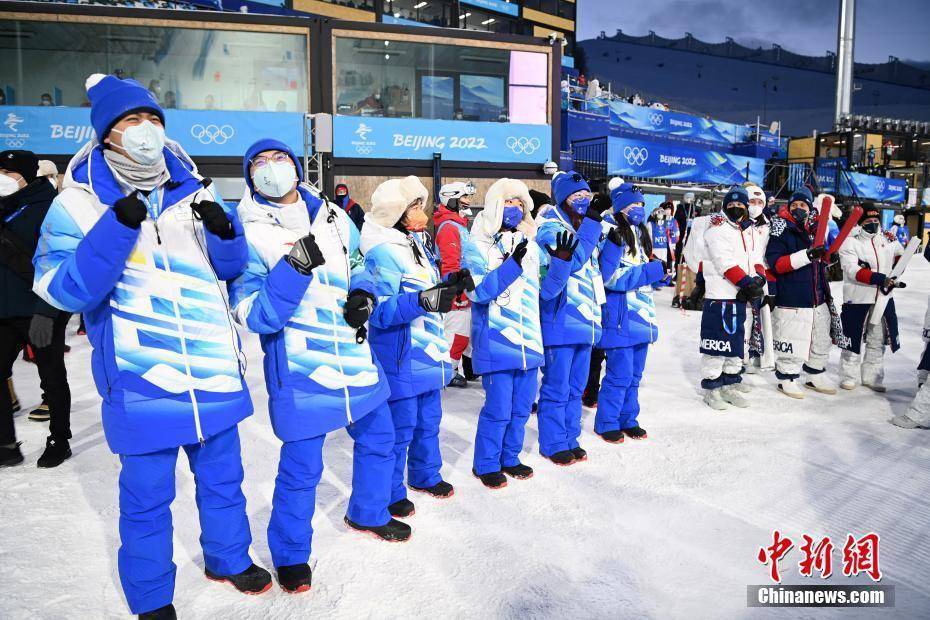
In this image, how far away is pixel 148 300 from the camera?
2.21m

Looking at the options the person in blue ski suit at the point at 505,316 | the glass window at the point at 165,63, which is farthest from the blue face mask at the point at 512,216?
the glass window at the point at 165,63

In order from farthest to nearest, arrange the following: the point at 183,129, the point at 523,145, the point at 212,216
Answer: the point at 523,145 < the point at 183,129 < the point at 212,216

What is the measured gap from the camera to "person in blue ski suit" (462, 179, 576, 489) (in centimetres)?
368

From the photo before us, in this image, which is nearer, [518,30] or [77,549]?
[77,549]

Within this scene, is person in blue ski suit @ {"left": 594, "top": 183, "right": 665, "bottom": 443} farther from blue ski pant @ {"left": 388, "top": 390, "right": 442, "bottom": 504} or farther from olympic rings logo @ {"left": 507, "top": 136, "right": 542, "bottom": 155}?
olympic rings logo @ {"left": 507, "top": 136, "right": 542, "bottom": 155}

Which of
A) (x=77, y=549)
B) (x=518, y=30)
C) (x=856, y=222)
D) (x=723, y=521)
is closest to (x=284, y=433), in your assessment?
(x=77, y=549)

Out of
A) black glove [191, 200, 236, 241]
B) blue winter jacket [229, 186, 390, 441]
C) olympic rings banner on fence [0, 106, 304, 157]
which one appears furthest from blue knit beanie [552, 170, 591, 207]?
olympic rings banner on fence [0, 106, 304, 157]

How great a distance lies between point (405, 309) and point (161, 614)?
148 cm

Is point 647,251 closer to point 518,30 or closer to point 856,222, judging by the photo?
point 856,222

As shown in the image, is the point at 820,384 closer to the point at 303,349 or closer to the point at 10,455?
the point at 303,349

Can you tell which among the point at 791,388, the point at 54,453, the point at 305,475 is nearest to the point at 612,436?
the point at 791,388

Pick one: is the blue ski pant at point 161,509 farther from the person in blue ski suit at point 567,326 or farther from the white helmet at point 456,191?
the white helmet at point 456,191

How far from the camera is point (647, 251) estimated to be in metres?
4.71

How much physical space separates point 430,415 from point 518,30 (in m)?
38.7
